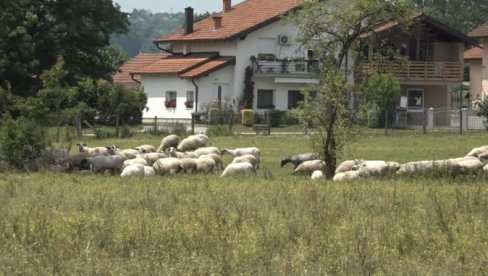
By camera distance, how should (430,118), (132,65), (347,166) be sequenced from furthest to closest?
(132,65) → (430,118) → (347,166)

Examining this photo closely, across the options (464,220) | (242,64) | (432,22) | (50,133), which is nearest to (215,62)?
(242,64)

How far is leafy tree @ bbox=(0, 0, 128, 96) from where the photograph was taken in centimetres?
3139

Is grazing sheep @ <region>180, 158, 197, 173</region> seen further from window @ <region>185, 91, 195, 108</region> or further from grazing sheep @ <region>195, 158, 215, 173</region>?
window @ <region>185, 91, 195, 108</region>

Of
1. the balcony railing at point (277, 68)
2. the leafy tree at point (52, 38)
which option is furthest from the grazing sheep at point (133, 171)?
the balcony railing at point (277, 68)

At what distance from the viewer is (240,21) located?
211 feet

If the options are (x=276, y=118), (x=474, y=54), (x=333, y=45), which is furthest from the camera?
(x=474, y=54)

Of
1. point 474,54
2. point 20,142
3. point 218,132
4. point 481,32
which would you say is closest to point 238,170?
point 20,142

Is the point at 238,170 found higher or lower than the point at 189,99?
lower

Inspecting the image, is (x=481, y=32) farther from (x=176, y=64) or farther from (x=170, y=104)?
(x=170, y=104)

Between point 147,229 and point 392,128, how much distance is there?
41637 millimetres

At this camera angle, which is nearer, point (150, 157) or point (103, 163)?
point (103, 163)

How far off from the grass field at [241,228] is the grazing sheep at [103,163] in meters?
6.52

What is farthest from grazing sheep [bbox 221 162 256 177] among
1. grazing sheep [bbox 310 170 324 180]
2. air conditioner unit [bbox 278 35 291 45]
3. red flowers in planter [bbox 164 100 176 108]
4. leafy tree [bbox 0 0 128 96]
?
red flowers in planter [bbox 164 100 176 108]

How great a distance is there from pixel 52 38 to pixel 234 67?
28060 millimetres
